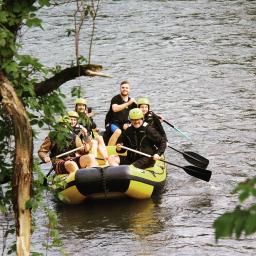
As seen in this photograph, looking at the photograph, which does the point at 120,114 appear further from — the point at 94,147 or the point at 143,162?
the point at 143,162

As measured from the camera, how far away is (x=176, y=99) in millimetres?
19094

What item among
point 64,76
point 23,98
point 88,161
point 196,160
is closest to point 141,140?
point 88,161

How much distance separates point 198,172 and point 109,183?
201 cm

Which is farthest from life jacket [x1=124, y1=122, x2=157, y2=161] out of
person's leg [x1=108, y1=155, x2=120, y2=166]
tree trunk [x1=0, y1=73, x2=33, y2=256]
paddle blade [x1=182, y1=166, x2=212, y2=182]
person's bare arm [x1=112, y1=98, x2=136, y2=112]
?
tree trunk [x1=0, y1=73, x2=33, y2=256]

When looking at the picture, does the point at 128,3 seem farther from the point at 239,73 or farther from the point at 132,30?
the point at 239,73

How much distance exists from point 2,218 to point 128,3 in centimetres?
2357

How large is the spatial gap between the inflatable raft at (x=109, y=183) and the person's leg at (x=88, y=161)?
0.42 metres

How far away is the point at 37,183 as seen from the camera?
645cm

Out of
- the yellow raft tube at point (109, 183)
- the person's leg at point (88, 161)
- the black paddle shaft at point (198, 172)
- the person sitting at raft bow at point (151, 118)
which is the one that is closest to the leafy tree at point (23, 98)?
the yellow raft tube at point (109, 183)

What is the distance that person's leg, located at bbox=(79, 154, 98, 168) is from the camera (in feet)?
37.4

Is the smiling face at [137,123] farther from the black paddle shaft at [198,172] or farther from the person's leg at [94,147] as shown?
the black paddle shaft at [198,172]

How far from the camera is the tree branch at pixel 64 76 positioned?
5844 mm

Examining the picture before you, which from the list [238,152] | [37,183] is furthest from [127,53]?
[37,183]

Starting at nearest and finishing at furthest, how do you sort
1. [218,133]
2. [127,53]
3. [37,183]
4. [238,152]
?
[37,183] < [238,152] < [218,133] < [127,53]
